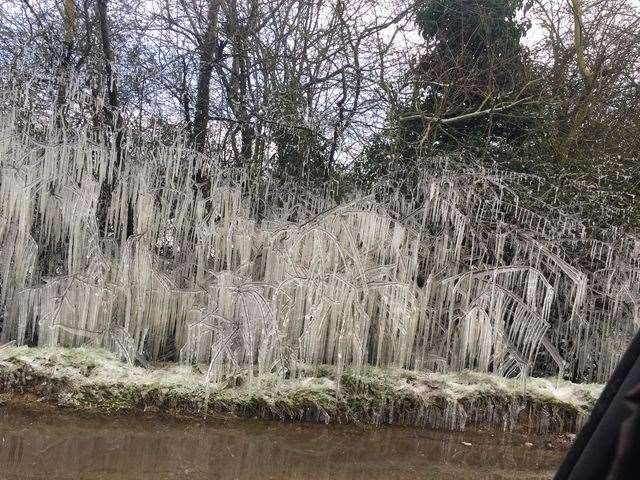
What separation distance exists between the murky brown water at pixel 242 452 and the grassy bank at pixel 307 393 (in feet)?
0.52

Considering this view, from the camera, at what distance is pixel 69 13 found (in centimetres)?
804

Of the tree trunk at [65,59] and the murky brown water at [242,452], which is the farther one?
the tree trunk at [65,59]

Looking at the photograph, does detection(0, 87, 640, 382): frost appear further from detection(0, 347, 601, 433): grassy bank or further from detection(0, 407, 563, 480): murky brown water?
detection(0, 407, 563, 480): murky brown water

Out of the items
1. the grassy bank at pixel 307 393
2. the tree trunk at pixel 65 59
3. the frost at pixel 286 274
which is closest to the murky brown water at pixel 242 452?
the grassy bank at pixel 307 393

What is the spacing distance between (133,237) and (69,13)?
4.34 metres

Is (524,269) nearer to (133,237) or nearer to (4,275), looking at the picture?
(133,237)

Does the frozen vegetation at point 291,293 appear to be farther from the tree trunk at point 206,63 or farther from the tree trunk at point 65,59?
the tree trunk at point 206,63

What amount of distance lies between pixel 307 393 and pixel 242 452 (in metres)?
0.91

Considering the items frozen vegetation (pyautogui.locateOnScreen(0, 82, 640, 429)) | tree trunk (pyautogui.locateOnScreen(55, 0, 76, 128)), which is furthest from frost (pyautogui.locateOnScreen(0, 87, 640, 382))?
tree trunk (pyautogui.locateOnScreen(55, 0, 76, 128))

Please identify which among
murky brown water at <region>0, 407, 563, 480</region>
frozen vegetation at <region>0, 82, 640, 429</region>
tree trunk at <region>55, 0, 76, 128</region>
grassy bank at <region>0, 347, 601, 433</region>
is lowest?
murky brown water at <region>0, 407, 563, 480</region>

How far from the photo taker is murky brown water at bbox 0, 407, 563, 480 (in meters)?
4.03

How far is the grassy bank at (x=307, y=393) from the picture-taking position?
494 centimetres

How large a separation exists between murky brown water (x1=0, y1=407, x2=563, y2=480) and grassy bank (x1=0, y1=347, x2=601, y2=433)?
0.16 m

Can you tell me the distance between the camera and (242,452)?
448cm
